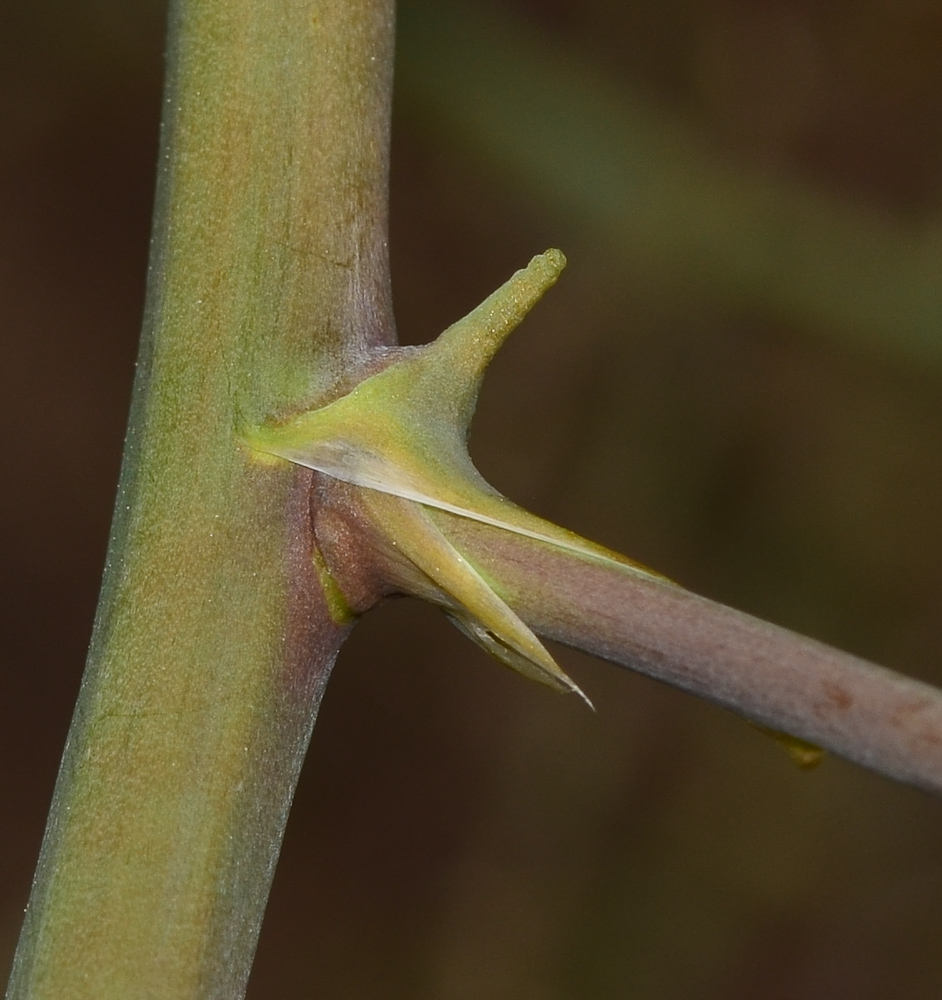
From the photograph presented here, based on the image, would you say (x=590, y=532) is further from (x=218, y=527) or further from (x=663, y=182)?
(x=218, y=527)

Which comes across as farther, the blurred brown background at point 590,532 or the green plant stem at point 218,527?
the blurred brown background at point 590,532

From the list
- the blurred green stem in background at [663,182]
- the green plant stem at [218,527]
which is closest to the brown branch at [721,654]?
the green plant stem at [218,527]

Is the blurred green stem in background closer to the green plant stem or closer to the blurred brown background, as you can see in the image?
the blurred brown background

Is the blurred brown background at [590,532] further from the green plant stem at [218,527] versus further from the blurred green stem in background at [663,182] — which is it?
the green plant stem at [218,527]

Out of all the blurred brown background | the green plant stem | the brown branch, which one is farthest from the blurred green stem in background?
the brown branch

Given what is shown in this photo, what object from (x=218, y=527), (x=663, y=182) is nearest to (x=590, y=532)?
(x=663, y=182)

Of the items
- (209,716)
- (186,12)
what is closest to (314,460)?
(209,716)

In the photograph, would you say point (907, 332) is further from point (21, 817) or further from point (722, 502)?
point (21, 817)
